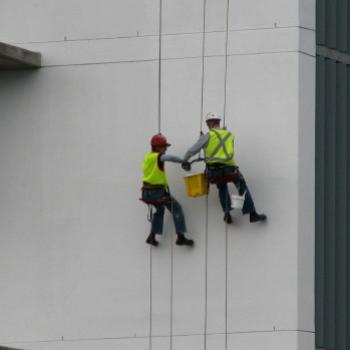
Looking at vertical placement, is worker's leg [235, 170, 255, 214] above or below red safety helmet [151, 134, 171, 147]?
below

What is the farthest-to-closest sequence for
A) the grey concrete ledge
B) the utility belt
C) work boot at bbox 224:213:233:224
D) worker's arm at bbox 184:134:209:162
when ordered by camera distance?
the grey concrete ledge → the utility belt → work boot at bbox 224:213:233:224 → worker's arm at bbox 184:134:209:162

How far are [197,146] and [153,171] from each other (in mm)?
955

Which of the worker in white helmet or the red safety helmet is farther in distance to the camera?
the red safety helmet

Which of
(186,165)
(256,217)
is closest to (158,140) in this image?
(186,165)

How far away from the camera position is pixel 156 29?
32.1 metres

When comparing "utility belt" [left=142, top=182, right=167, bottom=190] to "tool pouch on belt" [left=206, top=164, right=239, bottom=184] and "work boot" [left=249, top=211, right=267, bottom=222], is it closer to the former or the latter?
"tool pouch on belt" [left=206, top=164, right=239, bottom=184]

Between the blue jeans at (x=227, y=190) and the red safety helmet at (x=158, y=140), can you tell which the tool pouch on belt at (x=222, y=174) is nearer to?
the blue jeans at (x=227, y=190)

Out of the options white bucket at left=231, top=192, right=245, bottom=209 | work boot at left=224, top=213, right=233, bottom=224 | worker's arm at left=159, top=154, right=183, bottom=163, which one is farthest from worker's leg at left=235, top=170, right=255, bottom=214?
worker's arm at left=159, top=154, right=183, bottom=163

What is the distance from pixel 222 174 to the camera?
30953mm

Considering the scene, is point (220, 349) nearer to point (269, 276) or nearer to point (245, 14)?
point (269, 276)

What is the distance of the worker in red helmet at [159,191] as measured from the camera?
31.2 metres

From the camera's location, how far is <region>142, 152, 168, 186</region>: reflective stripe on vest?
1230 inches
